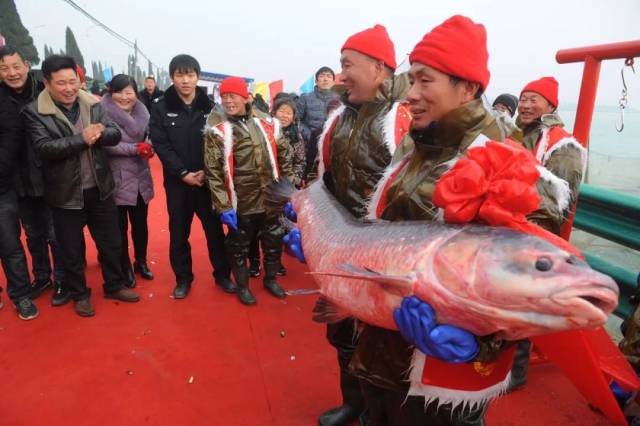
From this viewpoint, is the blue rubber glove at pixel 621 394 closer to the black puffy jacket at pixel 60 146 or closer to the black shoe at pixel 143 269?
the black puffy jacket at pixel 60 146

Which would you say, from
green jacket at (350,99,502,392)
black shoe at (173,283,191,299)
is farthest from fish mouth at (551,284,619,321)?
black shoe at (173,283,191,299)

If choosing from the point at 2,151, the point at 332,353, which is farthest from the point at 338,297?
the point at 2,151

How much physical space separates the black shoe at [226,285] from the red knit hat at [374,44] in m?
2.59

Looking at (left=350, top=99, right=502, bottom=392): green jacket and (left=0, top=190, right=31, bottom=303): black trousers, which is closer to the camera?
(left=350, top=99, right=502, bottom=392): green jacket

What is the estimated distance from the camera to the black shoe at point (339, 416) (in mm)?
2230

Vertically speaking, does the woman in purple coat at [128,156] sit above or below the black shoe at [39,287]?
above

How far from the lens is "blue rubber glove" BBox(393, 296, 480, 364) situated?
3.31ft

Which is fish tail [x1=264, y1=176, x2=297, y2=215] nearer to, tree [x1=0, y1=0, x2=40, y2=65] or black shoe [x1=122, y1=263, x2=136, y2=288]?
black shoe [x1=122, y1=263, x2=136, y2=288]

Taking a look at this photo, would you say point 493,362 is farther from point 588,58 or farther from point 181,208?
point 181,208

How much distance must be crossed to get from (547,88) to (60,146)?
12.1 feet

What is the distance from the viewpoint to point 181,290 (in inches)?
148

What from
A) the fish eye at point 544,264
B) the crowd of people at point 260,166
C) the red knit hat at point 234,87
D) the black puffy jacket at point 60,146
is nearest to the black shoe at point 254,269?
the crowd of people at point 260,166

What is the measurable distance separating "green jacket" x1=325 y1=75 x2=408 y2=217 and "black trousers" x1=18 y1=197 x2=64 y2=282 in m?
2.93

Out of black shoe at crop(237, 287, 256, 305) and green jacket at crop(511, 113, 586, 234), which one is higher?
green jacket at crop(511, 113, 586, 234)
